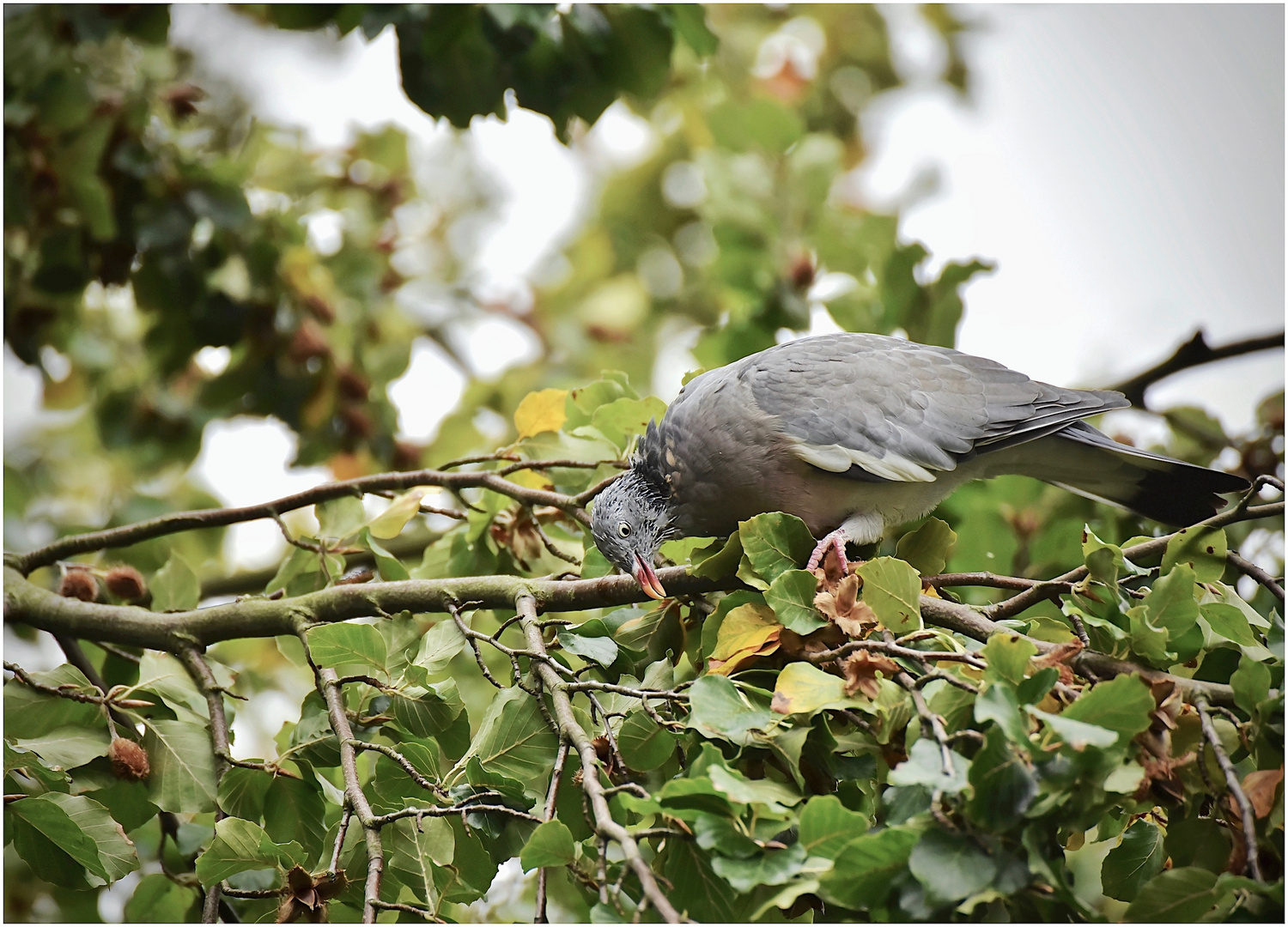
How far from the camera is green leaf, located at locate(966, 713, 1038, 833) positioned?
1448 mm

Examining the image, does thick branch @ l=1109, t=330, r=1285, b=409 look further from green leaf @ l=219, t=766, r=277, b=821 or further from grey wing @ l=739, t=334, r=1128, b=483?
green leaf @ l=219, t=766, r=277, b=821

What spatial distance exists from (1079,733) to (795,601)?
632mm

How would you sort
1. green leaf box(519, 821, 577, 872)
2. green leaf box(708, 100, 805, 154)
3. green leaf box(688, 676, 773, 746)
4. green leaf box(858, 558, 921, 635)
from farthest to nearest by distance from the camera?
green leaf box(708, 100, 805, 154), green leaf box(858, 558, 921, 635), green leaf box(688, 676, 773, 746), green leaf box(519, 821, 577, 872)

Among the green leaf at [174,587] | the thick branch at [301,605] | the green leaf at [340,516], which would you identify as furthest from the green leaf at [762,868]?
the green leaf at [174,587]

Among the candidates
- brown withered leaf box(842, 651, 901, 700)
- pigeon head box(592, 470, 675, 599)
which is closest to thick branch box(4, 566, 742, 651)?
pigeon head box(592, 470, 675, 599)

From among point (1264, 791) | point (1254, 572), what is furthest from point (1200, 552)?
point (1264, 791)

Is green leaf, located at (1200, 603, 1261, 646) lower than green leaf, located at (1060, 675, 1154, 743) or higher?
higher

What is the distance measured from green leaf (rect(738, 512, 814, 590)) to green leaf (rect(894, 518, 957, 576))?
0.37 m

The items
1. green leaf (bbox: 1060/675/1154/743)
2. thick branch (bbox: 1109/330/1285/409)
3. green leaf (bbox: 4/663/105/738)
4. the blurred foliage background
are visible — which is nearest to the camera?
green leaf (bbox: 1060/675/1154/743)

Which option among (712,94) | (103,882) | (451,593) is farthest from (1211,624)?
(712,94)

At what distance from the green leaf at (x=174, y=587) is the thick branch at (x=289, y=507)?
11 centimetres

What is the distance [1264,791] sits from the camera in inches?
63.7

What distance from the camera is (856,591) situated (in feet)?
6.41

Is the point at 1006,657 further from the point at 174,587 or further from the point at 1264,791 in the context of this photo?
the point at 174,587
